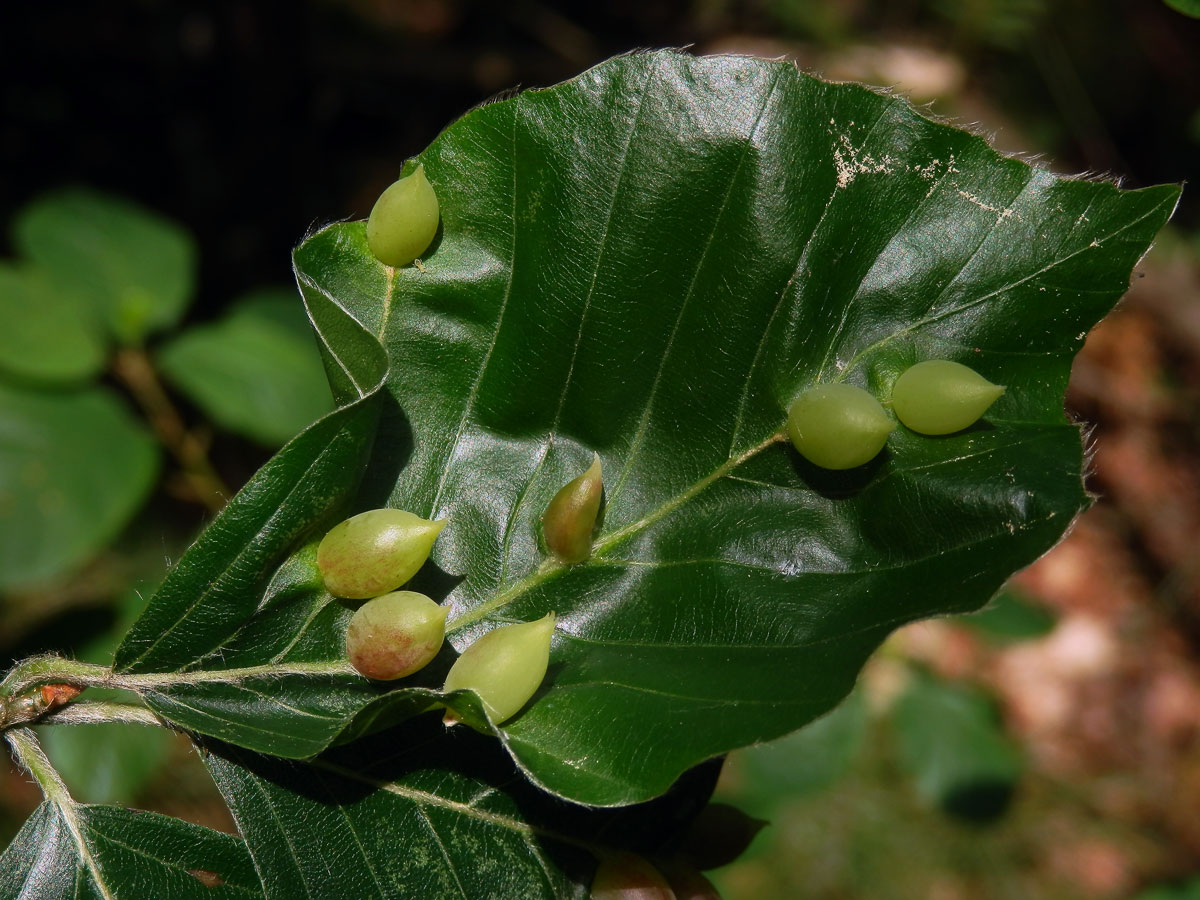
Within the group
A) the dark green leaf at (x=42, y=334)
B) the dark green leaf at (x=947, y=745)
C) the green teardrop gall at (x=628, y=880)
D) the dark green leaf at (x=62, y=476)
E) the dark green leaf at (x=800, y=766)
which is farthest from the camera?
the dark green leaf at (x=947, y=745)

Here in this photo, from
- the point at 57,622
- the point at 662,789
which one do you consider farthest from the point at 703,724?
the point at 57,622

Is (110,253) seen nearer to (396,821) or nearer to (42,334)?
(42,334)

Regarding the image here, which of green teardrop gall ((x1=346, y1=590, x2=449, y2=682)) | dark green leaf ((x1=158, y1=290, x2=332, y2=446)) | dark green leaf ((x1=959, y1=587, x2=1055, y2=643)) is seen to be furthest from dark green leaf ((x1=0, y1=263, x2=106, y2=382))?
dark green leaf ((x1=959, y1=587, x2=1055, y2=643))

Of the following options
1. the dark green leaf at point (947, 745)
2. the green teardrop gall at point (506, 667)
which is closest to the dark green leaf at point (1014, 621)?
the dark green leaf at point (947, 745)

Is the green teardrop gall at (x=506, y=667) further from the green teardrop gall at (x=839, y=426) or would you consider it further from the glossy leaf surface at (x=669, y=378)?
the green teardrop gall at (x=839, y=426)

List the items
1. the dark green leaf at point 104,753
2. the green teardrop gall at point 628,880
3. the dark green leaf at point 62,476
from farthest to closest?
the dark green leaf at point 104,753
the dark green leaf at point 62,476
the green teardrop gall at point 628,880

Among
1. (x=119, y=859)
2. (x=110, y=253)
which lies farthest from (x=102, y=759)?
(x=119, y=859)
